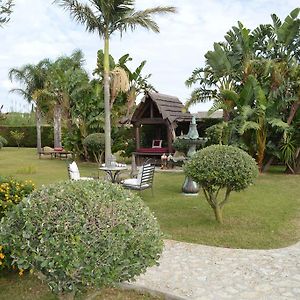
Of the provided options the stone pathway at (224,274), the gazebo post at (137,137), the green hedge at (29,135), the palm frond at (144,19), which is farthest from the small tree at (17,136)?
the stone pathway at (224,274)

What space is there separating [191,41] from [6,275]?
12039mm

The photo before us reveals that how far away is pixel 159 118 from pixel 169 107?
2.47ft

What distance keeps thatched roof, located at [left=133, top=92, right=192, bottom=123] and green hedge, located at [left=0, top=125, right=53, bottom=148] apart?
15963mm

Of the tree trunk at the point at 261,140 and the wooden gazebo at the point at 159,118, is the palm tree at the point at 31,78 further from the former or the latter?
the tree trunk at the point at 261,140

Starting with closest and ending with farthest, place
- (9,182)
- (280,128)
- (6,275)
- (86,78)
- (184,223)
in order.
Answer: (6,275)
(9,182)
(184,223)
(280,128)
(86,78)

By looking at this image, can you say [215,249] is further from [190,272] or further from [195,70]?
[195,70]

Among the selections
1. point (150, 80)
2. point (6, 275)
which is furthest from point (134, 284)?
point (150, 80)

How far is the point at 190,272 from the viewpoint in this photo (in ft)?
16.5

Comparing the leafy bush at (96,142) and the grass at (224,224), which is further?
the leafy bush at (96,142)

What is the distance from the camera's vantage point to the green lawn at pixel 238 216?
6.52 m

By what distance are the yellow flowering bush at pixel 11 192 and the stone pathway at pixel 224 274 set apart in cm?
202

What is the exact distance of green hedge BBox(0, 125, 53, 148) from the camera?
32.9 meters

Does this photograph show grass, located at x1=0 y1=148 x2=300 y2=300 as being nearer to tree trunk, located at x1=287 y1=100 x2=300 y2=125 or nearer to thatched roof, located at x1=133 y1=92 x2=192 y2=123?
tree trunk, located at x1=287 y1=100 x2=300 y2=125

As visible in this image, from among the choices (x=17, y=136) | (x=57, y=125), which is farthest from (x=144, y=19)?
(x=17, y=136)
